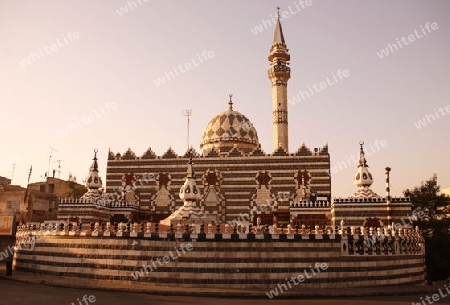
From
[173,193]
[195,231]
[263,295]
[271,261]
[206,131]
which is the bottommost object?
[263,295]

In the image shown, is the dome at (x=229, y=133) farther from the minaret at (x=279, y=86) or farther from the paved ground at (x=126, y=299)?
the paved ground at (x=126, y=299)

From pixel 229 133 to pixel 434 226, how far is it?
22487 mm

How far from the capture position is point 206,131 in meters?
48.5

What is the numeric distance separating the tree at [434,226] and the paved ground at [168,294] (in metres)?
11.3

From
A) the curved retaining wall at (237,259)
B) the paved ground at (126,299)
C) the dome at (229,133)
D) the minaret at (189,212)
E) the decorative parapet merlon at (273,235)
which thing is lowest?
the paved ground at (126,299)

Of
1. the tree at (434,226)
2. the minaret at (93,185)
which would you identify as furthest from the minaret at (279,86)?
the minaret at (93,185)

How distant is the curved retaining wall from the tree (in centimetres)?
1045

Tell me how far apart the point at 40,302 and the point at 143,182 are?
25.6m

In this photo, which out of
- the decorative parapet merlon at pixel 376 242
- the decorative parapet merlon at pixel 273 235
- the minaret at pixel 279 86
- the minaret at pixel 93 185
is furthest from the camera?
the minaret at pixel 279 86

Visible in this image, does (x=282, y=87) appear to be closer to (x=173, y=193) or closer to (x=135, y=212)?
(x=173, y=193)

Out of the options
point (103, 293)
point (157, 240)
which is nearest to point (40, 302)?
point (103, 293)

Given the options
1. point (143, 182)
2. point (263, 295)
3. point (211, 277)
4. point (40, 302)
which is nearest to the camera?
point (40, 302)

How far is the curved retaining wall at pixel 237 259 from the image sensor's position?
840 inches

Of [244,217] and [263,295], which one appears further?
[244,217]
